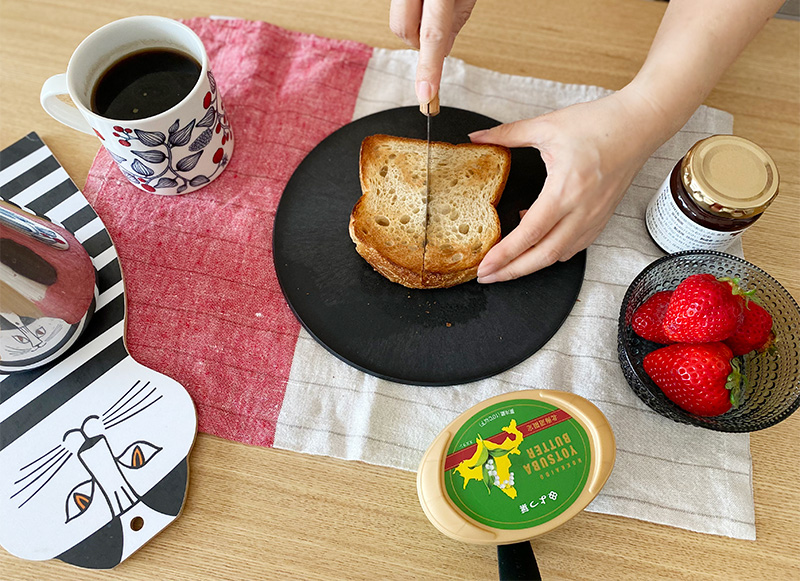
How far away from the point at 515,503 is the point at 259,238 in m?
0.62

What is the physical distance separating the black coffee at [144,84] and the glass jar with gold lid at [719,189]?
814 mm

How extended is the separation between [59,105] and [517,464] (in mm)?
912

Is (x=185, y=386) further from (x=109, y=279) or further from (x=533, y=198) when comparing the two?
(x=533, y=198)

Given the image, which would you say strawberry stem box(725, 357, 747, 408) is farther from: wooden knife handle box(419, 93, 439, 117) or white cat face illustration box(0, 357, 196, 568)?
white cat face illustration box(0, 357, 196, 568)

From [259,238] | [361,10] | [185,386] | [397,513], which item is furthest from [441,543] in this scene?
[361,10]

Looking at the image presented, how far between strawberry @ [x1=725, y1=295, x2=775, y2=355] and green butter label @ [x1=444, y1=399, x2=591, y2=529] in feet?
0.87

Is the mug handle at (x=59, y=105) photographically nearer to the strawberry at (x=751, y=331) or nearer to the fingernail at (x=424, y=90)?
the fingernail at (x=424, y=90)

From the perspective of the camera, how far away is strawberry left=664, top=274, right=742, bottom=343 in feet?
2.44

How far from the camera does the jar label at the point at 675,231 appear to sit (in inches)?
34.3

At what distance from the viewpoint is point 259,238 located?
98 centimetres

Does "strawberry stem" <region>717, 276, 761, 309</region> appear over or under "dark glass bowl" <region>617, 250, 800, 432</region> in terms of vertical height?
over

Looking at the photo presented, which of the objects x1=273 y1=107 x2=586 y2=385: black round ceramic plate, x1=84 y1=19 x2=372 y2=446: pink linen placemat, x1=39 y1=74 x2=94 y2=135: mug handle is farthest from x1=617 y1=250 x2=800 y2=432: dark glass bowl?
x1=39 y1=74 x2=94 y2=135: mug handle

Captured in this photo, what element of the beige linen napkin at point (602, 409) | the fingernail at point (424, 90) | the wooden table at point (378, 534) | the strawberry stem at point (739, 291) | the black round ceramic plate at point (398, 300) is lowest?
the wooden table at point (378, 534)

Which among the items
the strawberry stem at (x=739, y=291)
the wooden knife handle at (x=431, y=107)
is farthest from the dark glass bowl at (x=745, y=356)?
the wooden knife handle at (x=431, y=107)
